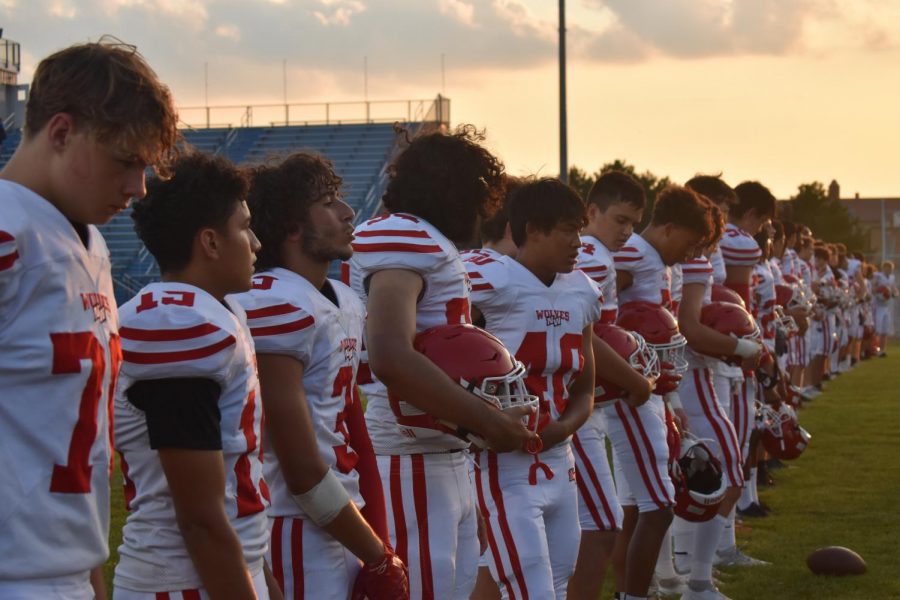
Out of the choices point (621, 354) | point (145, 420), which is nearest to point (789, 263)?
point (621, 354)

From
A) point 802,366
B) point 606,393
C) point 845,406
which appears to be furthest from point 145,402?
point 845,406

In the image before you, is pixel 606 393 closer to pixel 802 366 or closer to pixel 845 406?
pixel 802 366

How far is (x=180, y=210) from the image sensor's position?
9.07 feet

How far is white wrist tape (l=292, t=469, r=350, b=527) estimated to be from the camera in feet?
9.95

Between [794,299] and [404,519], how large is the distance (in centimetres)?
887

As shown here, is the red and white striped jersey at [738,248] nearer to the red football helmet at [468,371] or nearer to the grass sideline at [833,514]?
the grass sideline at [833,514]

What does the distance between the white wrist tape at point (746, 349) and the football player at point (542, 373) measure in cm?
218

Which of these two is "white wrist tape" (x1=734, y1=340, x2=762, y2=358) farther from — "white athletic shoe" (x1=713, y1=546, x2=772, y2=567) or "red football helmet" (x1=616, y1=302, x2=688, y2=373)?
"white athletic shoe" (x1=713, y1=546, x2=772, y2=567)

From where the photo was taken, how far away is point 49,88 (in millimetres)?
2252

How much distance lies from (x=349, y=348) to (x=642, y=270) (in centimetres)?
327

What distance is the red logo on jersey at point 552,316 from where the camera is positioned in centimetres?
461

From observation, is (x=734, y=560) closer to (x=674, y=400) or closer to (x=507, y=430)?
(x=674, y=400)

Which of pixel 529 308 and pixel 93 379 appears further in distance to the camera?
pixel 529 308

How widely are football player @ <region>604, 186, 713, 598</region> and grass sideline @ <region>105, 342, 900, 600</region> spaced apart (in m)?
1.02
